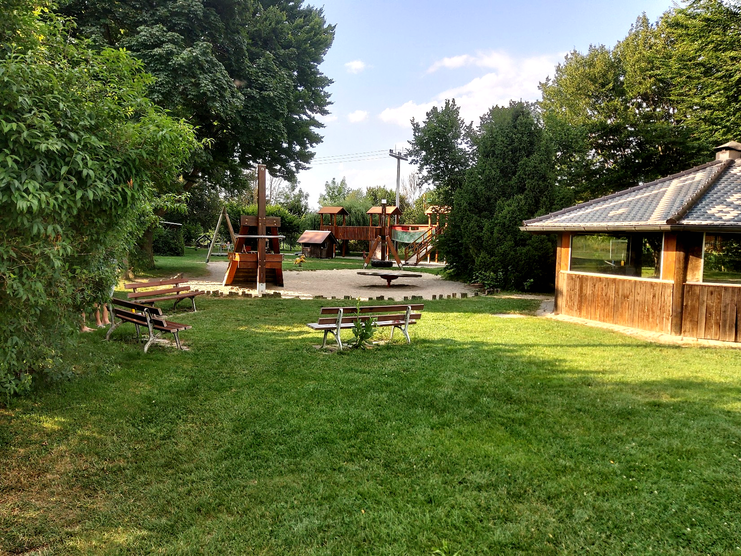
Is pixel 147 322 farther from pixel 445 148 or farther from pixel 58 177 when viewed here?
pixel 445 148

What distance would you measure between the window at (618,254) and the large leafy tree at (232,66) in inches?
414

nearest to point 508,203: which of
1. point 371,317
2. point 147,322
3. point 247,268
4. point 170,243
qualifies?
point 247,268

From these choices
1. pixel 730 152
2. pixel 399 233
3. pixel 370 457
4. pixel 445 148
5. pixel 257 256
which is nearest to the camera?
pixel 370 457

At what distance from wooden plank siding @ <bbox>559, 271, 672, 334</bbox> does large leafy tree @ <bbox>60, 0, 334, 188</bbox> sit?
10695 millimetres

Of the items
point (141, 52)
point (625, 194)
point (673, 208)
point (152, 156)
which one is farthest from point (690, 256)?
point (141, 52)

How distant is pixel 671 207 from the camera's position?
10211 mm

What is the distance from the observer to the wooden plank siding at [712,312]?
941 centimetres

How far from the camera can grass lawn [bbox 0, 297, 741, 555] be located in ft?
10.2

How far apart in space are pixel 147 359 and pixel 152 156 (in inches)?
154

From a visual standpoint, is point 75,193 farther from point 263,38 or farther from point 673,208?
point 263,38

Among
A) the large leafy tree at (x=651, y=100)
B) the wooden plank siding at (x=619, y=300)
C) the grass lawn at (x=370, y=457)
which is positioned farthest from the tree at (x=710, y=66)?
the grass lawn at (x=370, y=457)

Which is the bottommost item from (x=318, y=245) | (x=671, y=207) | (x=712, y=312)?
(x=712, y=312)

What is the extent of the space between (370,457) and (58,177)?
3.32 m

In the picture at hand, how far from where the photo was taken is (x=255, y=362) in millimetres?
7090
